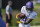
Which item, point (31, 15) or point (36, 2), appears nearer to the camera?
point (31, 15)

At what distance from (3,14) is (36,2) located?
1.58 m

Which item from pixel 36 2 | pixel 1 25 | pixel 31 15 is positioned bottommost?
pixel 1 25

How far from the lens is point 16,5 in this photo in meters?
7.58

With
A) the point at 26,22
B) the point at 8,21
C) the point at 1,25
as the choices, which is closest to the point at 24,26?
the point at 26,22

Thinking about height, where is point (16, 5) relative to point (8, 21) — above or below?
above

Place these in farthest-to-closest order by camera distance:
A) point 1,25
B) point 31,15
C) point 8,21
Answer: point 1,25 → point 8,21 → point 31,15

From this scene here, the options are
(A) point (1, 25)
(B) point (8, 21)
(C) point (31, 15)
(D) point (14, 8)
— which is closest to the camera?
(C) point (31, 15)

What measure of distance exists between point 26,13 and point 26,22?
0.70 ft

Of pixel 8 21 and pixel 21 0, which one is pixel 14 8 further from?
pixel 8 21

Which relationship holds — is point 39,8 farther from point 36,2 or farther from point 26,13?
point 26,13

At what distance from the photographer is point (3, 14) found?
7645 millimetres

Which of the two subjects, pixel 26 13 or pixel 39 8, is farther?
pixel 39 8

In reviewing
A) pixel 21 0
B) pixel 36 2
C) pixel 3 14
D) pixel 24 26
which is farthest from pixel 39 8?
pixel 24 26

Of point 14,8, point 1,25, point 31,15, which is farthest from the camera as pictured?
point 14,8
